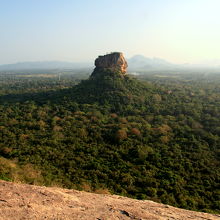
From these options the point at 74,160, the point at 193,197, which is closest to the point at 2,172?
the point at 74,160

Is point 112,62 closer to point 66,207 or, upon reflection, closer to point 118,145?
point 118,145

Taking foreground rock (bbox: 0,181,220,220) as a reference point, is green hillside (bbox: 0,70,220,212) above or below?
below

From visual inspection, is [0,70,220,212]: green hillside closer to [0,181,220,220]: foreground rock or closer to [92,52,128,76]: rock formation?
[0,181,220,220]: foreground rock

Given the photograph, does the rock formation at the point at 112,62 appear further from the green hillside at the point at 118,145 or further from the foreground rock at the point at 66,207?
the foreground rock at the point at 66,207

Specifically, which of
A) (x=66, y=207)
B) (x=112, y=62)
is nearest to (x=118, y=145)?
(x=66, y=207)

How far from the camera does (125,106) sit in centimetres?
3616

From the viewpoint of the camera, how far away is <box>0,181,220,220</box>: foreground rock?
6.51 meters

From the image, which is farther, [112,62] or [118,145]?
[112,62]

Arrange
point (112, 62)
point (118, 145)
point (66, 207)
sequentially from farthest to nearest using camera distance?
point (112, 62) → point (118, 145) → point (66, 207)

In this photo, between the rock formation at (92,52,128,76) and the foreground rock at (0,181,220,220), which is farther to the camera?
the rock formation at (92,52,128,76)

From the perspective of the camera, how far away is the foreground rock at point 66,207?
6512 mm

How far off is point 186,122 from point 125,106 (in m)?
11.1

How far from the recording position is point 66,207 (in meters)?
7.22

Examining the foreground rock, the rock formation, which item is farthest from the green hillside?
the rock formation
